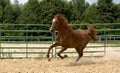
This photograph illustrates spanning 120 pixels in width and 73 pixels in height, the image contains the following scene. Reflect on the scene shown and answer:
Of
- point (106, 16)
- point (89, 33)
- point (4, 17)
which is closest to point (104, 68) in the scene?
point (89, 33)

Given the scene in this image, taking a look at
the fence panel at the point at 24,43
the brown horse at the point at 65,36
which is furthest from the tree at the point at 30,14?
the brown horse at the point at 65,36

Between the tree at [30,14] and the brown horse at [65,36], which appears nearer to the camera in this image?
the brown horse at [65,36]

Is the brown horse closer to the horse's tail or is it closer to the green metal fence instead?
the horse's tail

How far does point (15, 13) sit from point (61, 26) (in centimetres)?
4507

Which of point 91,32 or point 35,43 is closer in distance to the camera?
point 91,32

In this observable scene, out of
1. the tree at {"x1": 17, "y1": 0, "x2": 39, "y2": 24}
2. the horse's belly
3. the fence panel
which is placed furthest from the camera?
the tree at {"x1": 17, "y1": 0, "x2": 39, "y2": 24}

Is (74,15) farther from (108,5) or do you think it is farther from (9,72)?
(9,72)

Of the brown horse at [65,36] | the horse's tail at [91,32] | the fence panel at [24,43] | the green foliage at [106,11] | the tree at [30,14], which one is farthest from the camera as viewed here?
the green foliage at [106,11]

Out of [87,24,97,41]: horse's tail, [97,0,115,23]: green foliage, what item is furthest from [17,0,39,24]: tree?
[87,24,97,41]: horse's tail

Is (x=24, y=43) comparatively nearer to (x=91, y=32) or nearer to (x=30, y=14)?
(x=91, y=32)

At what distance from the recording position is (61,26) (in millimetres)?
9797

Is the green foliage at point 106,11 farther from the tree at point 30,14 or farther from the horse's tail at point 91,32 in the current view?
the horse's tail at point 91,32

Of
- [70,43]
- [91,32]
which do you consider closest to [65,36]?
[70,43]

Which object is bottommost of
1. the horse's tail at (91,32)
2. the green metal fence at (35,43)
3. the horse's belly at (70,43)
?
the green metal fence at (35,43)
